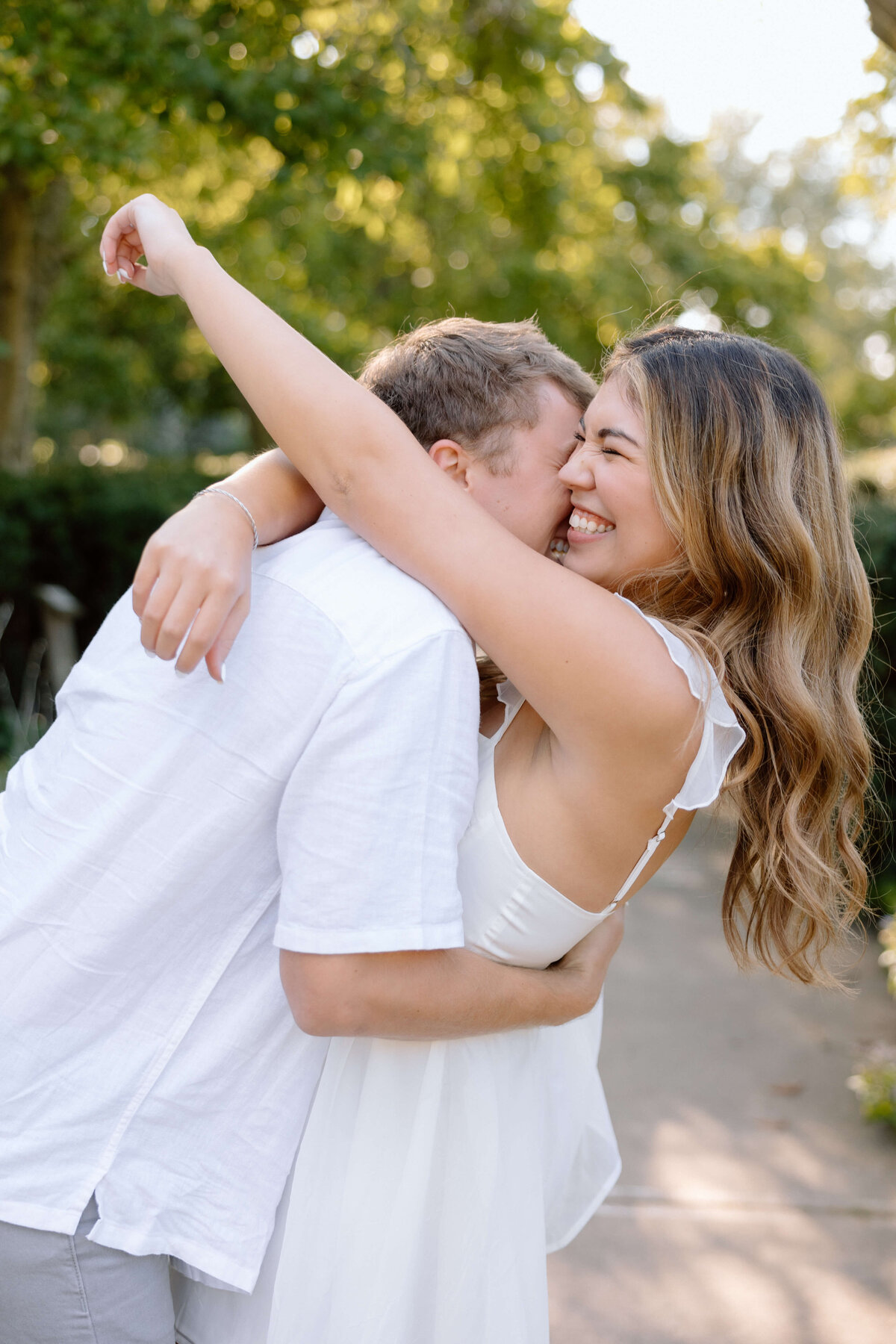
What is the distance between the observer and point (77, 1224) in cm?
147

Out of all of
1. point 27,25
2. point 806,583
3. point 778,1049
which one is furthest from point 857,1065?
point 27,25

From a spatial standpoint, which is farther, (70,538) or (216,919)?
(70,538)

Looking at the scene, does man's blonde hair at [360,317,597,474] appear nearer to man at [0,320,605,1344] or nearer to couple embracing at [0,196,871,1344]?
couple embracing at [0,196,871,1344]

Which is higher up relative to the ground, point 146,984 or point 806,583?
point 806,583

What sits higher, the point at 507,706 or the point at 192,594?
the point at 192,594

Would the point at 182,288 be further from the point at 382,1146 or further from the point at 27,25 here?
the point at 27,25

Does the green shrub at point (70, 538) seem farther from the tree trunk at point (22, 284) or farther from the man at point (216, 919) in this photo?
the man at point (216, 919)

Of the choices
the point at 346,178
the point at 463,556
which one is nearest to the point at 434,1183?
the point at 463,556

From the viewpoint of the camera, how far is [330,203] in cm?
1133

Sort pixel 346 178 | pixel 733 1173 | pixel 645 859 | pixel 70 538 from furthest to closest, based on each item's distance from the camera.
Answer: pixel 70 538
pixel 346 178
pixel 733 1173
pixel 645 859

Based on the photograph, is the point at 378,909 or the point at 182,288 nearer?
the point at 378,909

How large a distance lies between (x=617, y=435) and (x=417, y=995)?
3.13 feet

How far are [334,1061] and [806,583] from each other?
106 cm

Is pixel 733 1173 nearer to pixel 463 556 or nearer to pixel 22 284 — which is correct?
pixel 463 556
